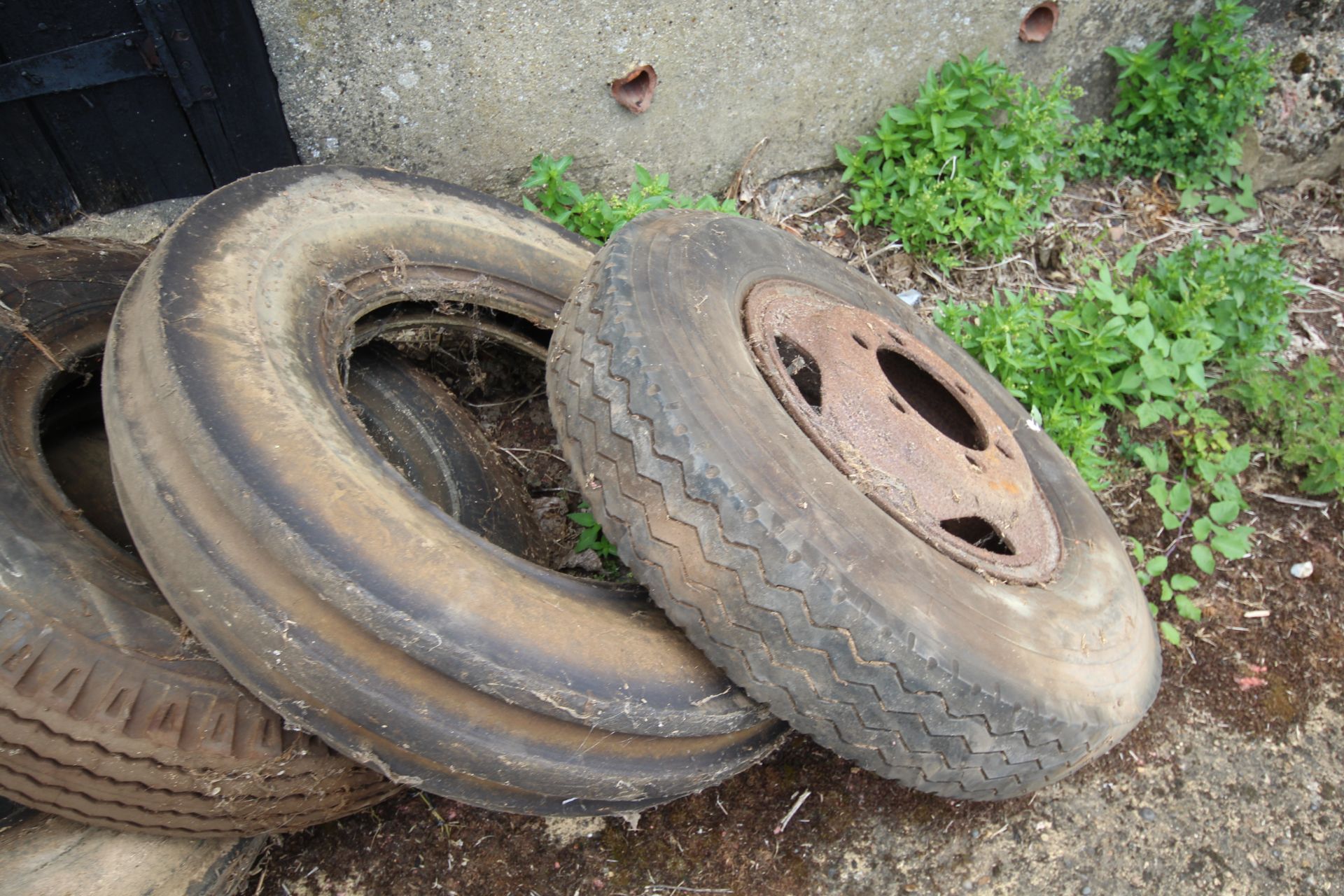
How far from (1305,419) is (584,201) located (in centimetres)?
302

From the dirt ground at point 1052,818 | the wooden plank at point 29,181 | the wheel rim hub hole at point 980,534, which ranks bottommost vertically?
the dirt ground at point 1052,818

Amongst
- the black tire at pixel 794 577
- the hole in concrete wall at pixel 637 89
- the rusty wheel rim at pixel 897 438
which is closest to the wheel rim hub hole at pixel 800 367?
the rusty wheel rim at pixel 897 438

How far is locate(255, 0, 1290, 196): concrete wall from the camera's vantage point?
3.07 metres

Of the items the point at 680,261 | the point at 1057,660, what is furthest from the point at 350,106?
the point at 1057,660

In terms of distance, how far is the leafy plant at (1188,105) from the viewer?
4.33m

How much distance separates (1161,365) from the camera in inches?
147

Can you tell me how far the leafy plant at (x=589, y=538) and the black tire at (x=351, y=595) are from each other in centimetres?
70

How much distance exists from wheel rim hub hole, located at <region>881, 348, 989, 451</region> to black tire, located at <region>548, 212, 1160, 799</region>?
28.0 inches

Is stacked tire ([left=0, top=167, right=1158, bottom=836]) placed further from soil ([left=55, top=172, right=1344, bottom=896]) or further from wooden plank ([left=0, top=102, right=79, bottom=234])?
wooden plank ([left=0, top=102, right=79, bottom=234])

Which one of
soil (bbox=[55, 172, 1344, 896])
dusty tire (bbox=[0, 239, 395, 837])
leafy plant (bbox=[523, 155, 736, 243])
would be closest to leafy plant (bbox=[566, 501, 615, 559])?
soil (bbox=[55, 172, 1344, 896])

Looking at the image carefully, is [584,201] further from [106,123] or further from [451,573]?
[451,573]

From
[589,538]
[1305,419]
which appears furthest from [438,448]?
[1305,419]

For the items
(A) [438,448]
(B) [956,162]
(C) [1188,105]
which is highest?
(A) [438,448]

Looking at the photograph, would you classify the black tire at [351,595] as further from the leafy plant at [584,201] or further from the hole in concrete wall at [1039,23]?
the hole in concrete wall at [1039,23]
